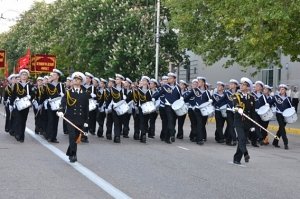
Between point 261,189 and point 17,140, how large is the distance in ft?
27.7

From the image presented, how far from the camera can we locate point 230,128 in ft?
57.1

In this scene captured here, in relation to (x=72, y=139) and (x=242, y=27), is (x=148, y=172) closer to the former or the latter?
(x=72, y=139)

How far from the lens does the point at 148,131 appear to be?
62.0 feet

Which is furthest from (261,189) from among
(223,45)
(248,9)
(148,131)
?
(223,45)

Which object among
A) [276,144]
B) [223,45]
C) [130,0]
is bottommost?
[276,144]

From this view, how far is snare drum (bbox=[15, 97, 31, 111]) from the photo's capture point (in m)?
16.0

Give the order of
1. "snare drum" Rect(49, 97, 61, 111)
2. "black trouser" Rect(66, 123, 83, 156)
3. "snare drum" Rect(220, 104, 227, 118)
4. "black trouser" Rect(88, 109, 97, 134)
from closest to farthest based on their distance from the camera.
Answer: "black trouser" Rect(66, 123, 83, 156)
"snare drum" Rect(49, 97, 61, 111)
"snare drum" Rect(220, 104, 227, 118)
"black trouser" Rect(88, 109, 97, 134)

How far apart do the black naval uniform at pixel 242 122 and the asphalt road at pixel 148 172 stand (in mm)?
302

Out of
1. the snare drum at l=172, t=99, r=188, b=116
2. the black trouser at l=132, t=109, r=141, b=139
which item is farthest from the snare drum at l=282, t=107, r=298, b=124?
the black trouser at l=132, t=109, r=141, b=139

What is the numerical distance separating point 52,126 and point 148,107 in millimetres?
2816

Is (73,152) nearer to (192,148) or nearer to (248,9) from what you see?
(192,148)

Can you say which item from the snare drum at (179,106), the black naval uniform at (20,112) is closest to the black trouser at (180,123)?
the snare drum at (179,106)

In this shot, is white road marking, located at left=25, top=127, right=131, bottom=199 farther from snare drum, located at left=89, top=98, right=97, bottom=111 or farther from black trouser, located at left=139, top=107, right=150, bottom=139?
black trouser, located at left=139, top=107, right=150, bottom=139

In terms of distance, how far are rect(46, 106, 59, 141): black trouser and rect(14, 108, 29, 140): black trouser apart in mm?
650
